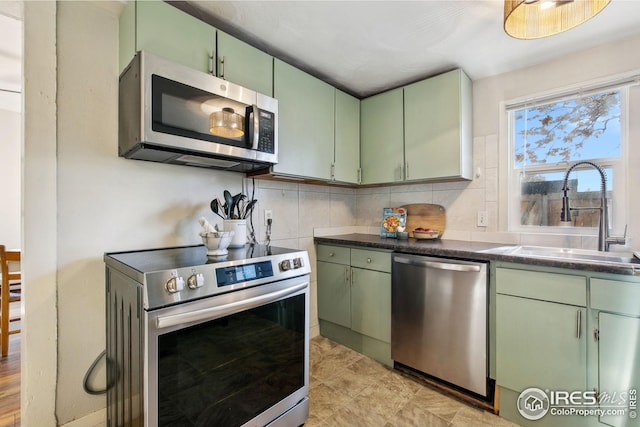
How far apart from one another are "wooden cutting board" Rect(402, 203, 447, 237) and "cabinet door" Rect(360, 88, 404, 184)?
1.30 ft

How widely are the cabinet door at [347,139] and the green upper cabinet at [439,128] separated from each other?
0.46 metres

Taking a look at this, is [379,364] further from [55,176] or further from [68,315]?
[55,176]

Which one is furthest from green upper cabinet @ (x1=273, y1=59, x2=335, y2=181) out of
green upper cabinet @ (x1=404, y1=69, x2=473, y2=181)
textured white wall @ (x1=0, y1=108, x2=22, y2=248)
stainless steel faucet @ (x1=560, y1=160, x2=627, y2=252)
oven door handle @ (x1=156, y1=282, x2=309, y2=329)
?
textured white wall @ (x1=0, y1=108, x2=22, y2=248)

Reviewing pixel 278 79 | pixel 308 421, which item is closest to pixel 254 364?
pixel 308 421

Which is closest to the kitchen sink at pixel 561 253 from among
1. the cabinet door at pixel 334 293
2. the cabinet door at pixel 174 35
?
the cabinet door at pixel 334 293

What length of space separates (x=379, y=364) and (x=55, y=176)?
2.32 metres

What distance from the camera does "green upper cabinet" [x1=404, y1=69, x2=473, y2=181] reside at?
207 centimetres

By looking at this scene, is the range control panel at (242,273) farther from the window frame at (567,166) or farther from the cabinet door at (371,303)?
the window frame at (567,166)

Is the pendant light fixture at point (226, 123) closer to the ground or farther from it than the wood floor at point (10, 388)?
farther from it

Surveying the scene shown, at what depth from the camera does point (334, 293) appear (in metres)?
2.41

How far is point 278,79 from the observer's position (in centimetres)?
190

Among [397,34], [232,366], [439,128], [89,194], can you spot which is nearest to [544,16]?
[397,34]

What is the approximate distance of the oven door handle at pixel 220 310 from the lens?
1.01 m

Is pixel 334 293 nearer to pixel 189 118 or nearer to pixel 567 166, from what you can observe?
pixel 189 118
